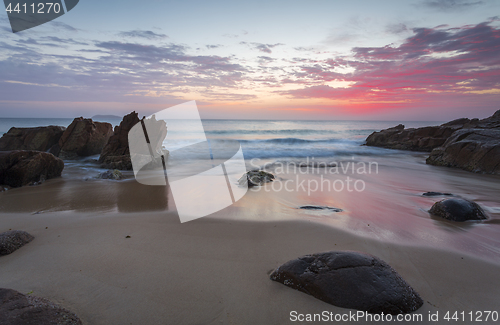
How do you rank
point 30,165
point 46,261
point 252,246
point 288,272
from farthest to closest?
point 30,165, point 252,246, point 46,261, point 288,272

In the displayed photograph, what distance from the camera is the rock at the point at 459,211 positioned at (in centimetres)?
430

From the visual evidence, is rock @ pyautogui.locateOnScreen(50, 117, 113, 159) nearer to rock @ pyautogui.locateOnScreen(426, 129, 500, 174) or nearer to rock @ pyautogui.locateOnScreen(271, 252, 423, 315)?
rock @ pyautogui.locateOnScreen(271, 252, 423, 315)

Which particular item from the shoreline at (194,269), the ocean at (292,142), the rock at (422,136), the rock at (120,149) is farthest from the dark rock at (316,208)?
the rock at (422,136)

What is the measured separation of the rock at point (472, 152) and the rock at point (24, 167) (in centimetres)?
1476

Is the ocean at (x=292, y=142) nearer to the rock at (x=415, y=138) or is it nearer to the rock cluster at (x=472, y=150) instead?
the rock at (x=415, y=138)

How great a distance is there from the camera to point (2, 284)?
2.28m

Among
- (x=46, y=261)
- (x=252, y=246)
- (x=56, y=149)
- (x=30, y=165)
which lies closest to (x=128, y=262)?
(x=46, y=261)

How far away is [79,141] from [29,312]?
11.6 m

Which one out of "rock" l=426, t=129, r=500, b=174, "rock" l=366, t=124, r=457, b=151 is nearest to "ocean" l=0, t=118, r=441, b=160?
"rock" l=366, t=124, r=457, b=151

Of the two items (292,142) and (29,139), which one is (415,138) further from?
(29,139)

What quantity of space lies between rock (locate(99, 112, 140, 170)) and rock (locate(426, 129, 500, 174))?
13181 mm

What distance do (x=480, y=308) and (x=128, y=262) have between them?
3.45 metres

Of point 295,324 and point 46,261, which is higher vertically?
point 46,261

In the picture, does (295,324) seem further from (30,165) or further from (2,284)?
(30,165)
